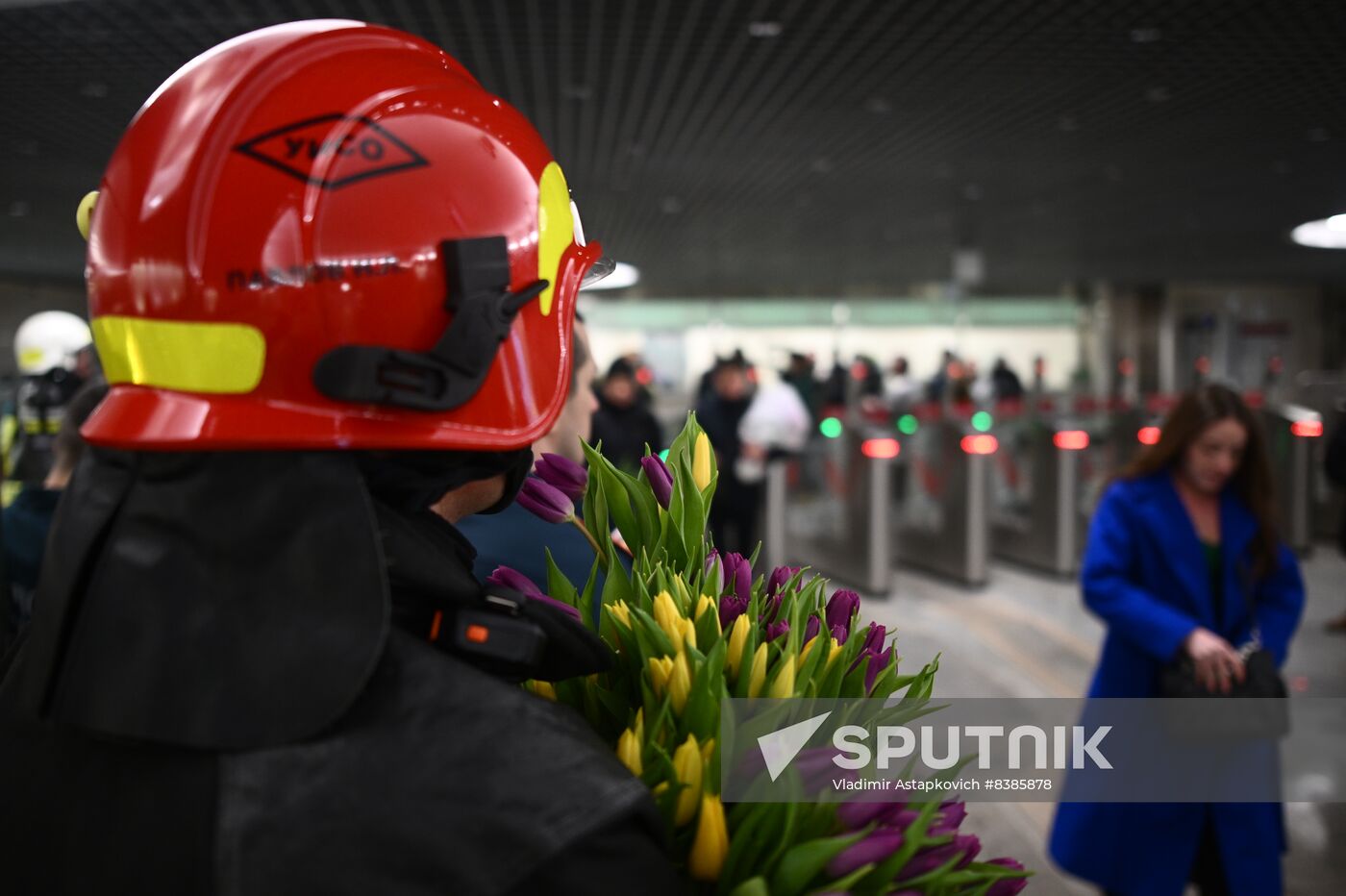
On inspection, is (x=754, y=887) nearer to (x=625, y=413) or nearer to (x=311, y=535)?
(x=311, y=535)

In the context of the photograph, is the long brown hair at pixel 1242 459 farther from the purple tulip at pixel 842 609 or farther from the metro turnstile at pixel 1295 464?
the metro turnstile at pixel 1295 464

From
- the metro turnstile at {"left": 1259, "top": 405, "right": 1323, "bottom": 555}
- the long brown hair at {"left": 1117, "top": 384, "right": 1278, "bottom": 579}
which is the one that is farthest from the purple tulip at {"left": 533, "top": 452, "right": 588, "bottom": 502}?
the metro turnstile at {"left": 1259, "top": 405, "right": 1323, "bottom": 555}

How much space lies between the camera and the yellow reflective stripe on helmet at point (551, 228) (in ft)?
3.05

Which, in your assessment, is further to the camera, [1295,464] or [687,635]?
[1295,464]

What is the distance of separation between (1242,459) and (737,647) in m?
2.25

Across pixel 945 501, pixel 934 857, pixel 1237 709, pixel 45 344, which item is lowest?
pixel 1237 709

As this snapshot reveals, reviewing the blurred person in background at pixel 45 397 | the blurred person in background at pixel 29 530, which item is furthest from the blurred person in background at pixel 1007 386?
the blurred person in background at pixel 29 530

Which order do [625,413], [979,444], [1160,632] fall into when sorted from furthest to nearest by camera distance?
[979,444], [625,413], [1160,632]

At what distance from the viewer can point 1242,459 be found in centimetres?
268

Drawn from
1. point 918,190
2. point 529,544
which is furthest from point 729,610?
point 918,190

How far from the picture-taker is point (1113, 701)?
2.53 m

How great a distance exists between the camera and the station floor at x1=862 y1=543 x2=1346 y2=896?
10.6 feet

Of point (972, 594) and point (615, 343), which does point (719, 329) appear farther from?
point (972, 594)

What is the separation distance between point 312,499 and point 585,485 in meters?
0.40
